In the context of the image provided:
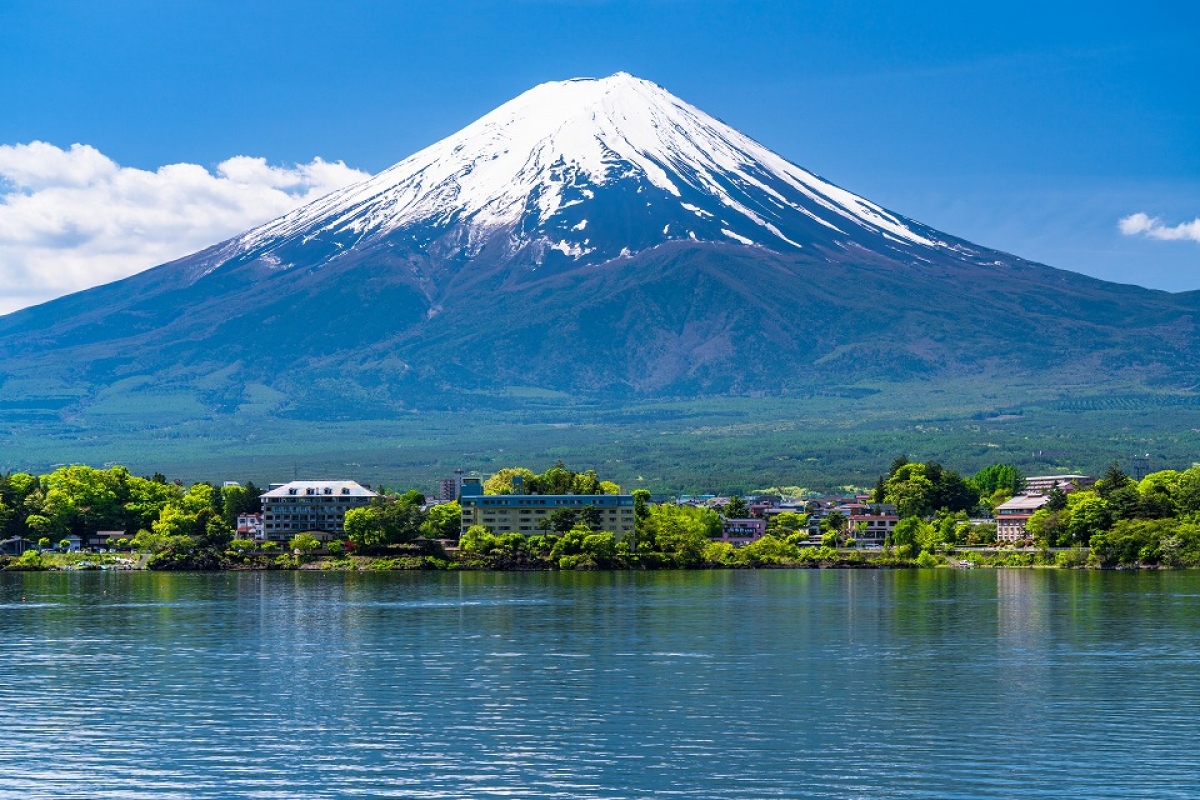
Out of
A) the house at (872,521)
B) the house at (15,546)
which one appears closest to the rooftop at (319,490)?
the house at (15,546)

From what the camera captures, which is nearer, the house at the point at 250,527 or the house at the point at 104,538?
the house at the point at 250,527

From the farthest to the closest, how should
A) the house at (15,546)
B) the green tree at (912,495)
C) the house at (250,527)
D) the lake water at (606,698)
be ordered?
the green tree at (912,495) < the house at (250,527) < the house at (15,546) < the lake water at (606,698)

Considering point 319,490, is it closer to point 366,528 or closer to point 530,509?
point 366,528

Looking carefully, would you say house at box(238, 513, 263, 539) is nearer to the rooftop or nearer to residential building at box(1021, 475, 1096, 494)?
the rooftop

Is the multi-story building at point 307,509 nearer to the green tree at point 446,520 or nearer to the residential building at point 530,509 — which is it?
the green tree at point 446,520

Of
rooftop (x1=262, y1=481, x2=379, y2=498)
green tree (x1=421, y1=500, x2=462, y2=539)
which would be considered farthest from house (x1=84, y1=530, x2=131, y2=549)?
green tree (x1=421, y1=500, x2=462, y2=539)

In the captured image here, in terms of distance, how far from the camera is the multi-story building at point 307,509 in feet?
250

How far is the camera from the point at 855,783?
21.1 meters

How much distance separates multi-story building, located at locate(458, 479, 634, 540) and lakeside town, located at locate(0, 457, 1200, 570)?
0.19ft

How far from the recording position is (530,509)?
243ft

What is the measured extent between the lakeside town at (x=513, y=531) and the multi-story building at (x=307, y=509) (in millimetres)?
61

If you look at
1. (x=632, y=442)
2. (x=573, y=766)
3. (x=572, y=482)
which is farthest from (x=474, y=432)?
(x=573, y=766)

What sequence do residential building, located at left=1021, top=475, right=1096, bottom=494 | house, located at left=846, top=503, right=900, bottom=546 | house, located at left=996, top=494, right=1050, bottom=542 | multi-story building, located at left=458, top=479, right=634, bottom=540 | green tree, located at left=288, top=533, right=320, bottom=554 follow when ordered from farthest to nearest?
1. residential building, located at left=1021, top=475, right=1096, bottom=494
2. house, located at left=846, top=503, right=900, bottom=546
3. house, located at left=996, top=494, right=1050, bottom=542
4. multi-story building, located at left=458, top=479, right=634, bottom=540
5. green tree, located at left=288, top=533, right=320, bottom=554

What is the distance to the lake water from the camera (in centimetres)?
2155
